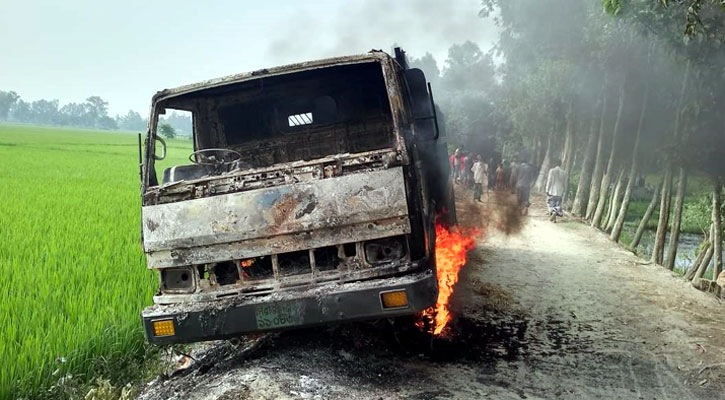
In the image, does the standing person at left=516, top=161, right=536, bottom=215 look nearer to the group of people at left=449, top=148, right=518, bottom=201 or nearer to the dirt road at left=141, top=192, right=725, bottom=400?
the group of people at left=449, top=148, right=518, bottom=201

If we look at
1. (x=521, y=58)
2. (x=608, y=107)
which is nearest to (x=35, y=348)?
(x=608, y=107)

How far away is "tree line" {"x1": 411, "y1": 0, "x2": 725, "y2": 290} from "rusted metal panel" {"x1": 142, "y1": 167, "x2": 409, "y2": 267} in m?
3.35

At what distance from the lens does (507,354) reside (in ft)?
15.7

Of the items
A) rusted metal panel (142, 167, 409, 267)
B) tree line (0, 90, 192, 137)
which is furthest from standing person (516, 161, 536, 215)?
tree line (0, 90, 192, 137)

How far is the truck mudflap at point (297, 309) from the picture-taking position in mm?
3684

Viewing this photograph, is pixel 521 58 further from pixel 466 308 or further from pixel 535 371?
pixel 535 371

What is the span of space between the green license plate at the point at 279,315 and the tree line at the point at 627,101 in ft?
13.9

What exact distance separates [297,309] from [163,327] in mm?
1004

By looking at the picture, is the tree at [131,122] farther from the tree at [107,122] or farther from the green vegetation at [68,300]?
the green vegetation at [68,300]

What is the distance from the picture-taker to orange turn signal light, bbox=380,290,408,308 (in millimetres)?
3672

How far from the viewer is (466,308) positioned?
20.3ft

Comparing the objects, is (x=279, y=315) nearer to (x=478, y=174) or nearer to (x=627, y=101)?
(x=478, y=174)

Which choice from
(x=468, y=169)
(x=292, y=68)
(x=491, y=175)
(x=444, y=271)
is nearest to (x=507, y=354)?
(x=444, y=271)

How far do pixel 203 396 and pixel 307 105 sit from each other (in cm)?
284
